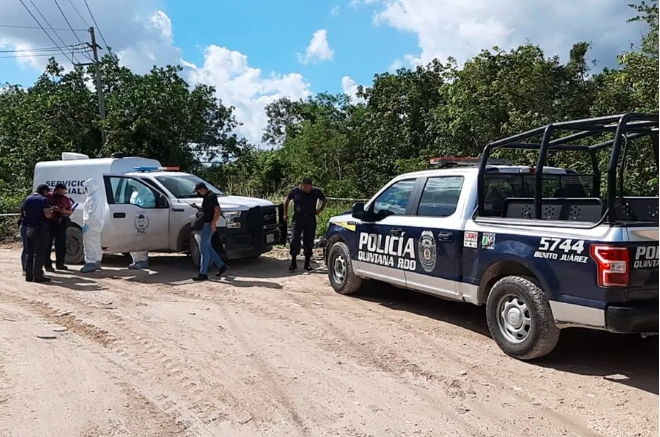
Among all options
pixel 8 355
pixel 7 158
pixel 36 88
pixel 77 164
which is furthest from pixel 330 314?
pixel 36 88

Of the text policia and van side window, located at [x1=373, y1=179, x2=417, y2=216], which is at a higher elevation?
van side window, located at [x1=373, y1=179, x2=417, y2=216]

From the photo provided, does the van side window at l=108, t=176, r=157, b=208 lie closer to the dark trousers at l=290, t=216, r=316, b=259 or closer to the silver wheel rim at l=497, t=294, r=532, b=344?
the dark trousers at l=290, t=216, r=316, b=259

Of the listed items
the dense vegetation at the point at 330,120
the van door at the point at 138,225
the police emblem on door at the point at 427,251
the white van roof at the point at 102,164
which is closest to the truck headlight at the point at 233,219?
the van door at the point at 138,225

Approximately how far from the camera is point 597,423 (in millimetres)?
4000

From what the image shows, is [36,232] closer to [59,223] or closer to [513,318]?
[59,223]

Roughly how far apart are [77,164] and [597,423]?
1057cm

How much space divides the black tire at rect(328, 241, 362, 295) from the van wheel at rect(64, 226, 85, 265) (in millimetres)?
5634

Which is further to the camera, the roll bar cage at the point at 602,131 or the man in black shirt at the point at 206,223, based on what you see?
the man in black shirt at the point at 206,223

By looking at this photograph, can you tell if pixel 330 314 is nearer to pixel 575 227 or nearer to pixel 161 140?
pixel 575 227

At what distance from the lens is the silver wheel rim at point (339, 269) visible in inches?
323

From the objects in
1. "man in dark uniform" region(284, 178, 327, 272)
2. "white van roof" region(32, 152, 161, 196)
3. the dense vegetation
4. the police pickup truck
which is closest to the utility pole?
the dense vegetation

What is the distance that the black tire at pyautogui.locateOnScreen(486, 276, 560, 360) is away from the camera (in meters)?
4.98

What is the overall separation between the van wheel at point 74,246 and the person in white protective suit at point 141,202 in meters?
1.20

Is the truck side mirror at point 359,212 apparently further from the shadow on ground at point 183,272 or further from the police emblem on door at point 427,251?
the shadow on ground at point 183,272
